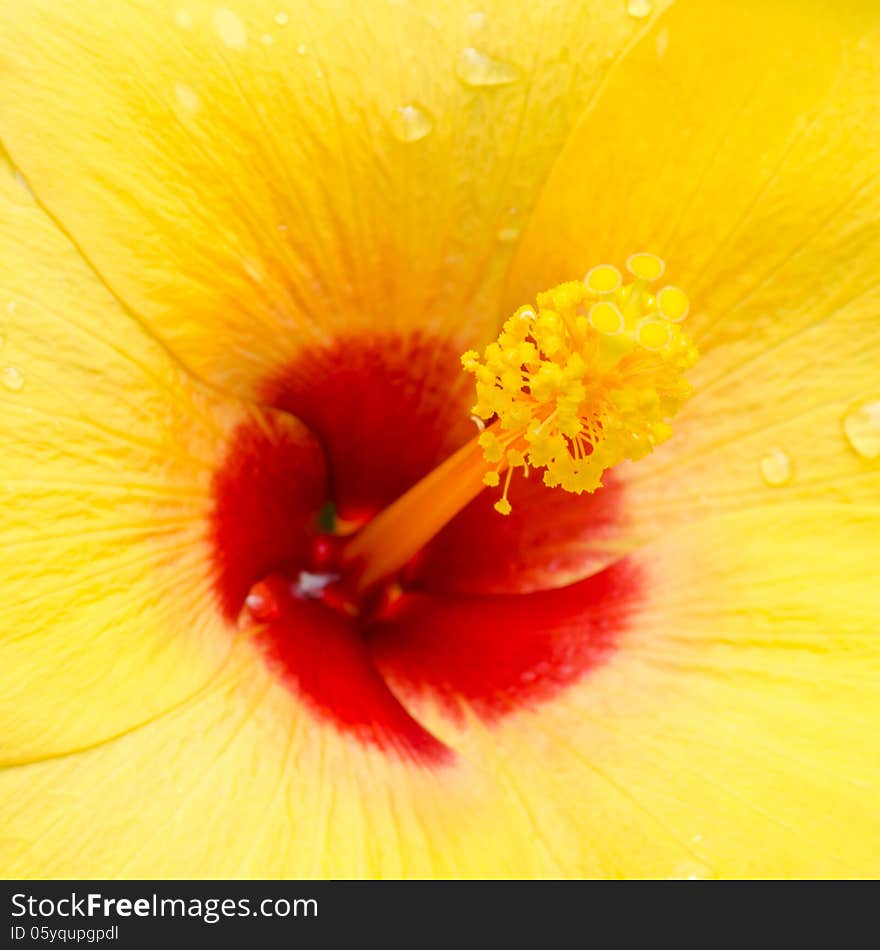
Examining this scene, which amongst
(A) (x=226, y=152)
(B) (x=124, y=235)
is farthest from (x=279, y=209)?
(B) (x=124, y=235)

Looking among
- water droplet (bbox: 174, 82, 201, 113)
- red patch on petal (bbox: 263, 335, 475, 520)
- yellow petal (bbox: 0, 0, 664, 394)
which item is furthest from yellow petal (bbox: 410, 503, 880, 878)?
water droplet (bbox: 174, 82, 201, 113)

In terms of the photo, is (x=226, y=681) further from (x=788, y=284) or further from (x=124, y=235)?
(x=788, y=284)

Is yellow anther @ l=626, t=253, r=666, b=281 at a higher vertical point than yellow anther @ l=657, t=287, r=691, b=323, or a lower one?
higher

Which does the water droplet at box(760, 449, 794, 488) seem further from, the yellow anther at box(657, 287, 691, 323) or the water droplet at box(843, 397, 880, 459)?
the yellow anther at box(657, 287, 691, 323)

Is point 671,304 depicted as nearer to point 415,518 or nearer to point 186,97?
point 415,518

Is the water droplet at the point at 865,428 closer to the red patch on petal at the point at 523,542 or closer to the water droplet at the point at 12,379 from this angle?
the red patch on petal at the point at 523,542

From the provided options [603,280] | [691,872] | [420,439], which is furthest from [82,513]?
[691,872]
